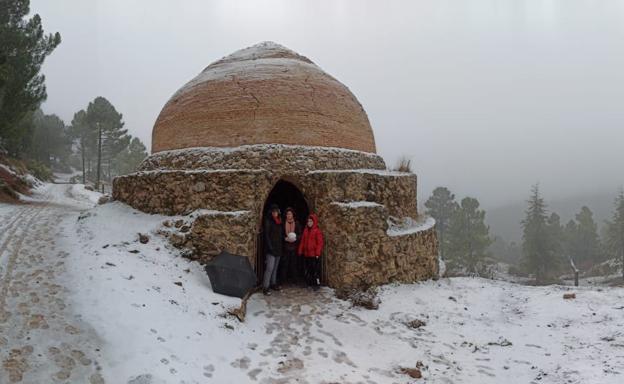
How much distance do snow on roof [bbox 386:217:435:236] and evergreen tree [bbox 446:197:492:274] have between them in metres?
24.5

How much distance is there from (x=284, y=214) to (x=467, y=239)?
89.5 ft

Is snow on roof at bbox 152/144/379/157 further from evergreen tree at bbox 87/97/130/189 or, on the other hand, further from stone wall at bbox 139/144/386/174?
evergreen tree at bbox 87/97/130/189

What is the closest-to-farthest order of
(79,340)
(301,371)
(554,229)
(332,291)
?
1. (79,340)
2. (301,371)
3. (332,291)
4. (554,229)

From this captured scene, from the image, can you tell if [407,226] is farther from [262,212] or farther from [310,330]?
[310,330]

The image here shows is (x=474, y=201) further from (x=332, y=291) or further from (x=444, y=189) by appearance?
(x=332, y=291)

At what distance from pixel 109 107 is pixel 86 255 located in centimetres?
3267

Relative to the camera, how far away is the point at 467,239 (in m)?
31.9

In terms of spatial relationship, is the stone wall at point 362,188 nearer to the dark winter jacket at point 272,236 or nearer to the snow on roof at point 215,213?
the dark winter jacket at point 272,236

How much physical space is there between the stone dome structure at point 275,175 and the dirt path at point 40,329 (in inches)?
86.5

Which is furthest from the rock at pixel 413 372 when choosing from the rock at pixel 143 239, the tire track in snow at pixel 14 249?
the rock at pixel 143 239

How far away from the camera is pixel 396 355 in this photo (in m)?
4.91

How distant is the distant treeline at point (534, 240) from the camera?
105ft

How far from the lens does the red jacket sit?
703cm

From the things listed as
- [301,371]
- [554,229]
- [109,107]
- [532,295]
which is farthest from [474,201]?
[109,107]
